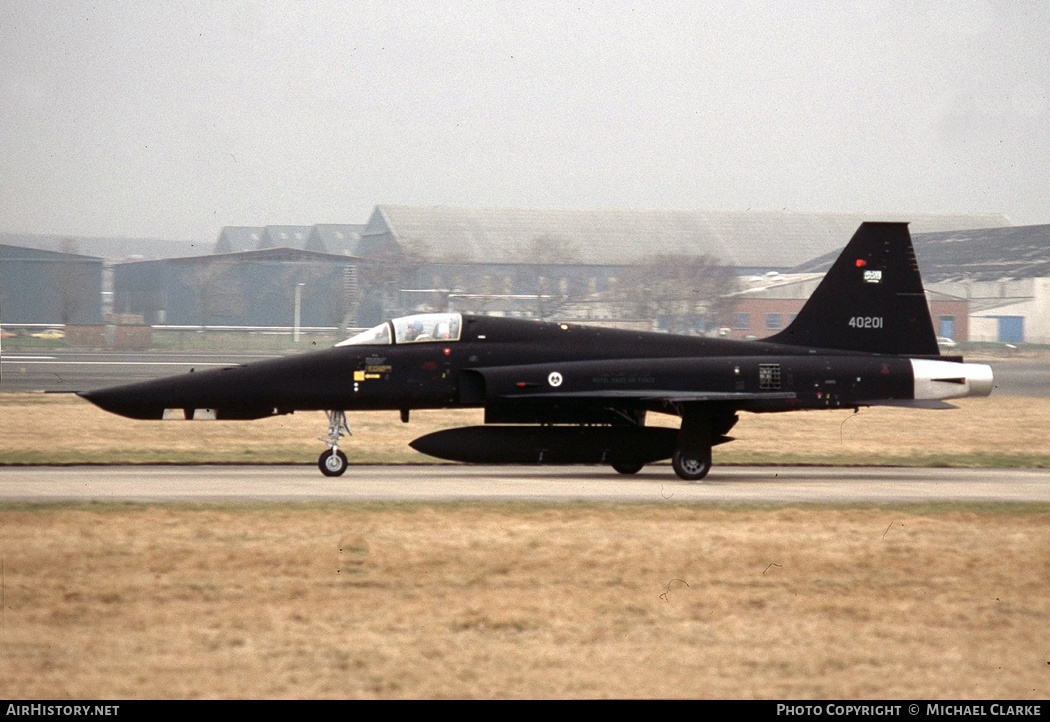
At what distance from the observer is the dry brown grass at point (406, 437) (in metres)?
23.2

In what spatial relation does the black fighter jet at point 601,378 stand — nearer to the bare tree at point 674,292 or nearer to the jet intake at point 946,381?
the jet intake at point 946,381

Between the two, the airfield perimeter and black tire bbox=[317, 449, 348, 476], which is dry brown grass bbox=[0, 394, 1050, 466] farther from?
the airfield perimeter

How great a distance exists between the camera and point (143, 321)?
59.0 m

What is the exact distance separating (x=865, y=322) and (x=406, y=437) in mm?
11346

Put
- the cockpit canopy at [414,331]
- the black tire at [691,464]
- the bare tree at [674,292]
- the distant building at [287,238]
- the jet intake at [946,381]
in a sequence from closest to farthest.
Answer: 1. the black tire at [691,464]
2. the cockpit canopy at [414,331]
3. the jet intake at [946,381]
4. the bare tree at [674,292]
5. the distant building at [287,238]

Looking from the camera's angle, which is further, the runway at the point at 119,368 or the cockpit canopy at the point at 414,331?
the runway at the point at 119,368

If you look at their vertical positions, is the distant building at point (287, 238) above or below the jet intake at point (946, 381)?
Result: above

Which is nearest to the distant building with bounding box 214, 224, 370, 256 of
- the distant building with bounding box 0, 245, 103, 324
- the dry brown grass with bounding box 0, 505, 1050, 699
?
the distant building with bounding box 0, 245, 103, 324

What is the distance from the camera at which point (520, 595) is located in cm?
1038

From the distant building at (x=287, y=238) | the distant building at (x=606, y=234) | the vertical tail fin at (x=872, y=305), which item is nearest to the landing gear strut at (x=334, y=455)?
the vertical tail fin at (x=872, y=305)

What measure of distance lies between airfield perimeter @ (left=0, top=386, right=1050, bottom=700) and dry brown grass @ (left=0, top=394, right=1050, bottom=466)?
457 cm

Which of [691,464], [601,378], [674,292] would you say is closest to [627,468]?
[691,464]

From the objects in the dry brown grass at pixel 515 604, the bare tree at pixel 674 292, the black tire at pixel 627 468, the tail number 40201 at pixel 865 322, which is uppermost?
the bare tree at pixel 674 292

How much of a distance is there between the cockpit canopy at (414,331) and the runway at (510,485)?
227 cm
